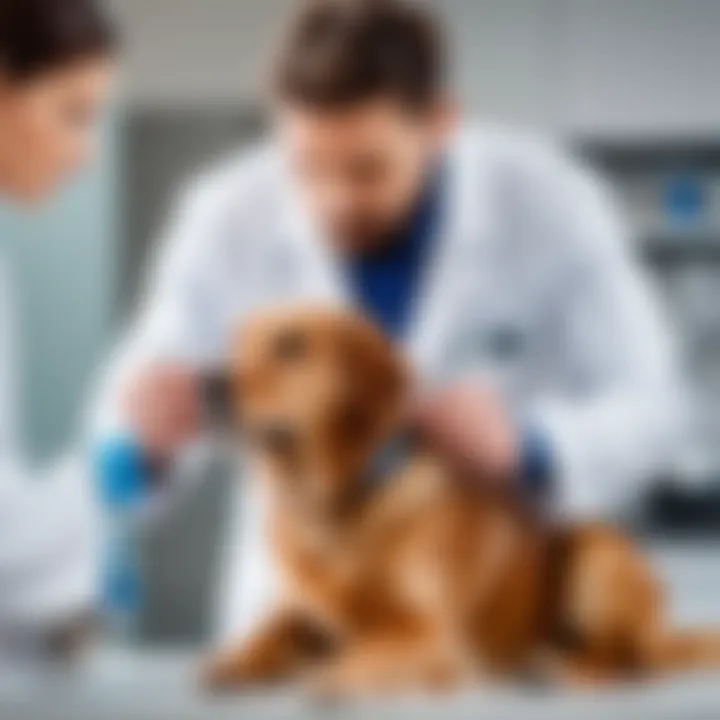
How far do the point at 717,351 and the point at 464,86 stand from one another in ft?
1.01

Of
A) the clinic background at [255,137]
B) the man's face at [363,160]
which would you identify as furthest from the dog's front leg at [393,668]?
the man's face at [363,160]

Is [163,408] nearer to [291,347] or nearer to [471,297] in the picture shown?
[291,347]

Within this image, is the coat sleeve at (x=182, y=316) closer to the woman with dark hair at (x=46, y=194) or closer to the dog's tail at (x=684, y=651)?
the woman with dark hair at (x=46, y=194)

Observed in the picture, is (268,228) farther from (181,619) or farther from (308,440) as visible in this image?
(181,619)

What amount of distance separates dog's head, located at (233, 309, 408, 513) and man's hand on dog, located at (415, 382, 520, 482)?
0.10ft

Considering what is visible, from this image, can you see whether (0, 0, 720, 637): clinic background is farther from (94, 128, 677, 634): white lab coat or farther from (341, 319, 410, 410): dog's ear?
(341, 319, 410, 410): dog's ear

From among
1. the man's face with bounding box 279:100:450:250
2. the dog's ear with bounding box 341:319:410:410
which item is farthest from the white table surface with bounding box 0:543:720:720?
the man's face with bounding box 279:100:450:250

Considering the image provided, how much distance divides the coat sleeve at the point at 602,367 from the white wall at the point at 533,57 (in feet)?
0.22

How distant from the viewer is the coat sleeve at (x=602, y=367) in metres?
1.19

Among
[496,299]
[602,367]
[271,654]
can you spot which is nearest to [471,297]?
[496,299]

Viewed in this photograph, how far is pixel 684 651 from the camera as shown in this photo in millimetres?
1198

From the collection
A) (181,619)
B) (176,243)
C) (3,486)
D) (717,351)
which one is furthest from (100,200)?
(717,351)

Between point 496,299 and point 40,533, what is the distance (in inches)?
16.8

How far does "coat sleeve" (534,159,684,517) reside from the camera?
46.9 inches
